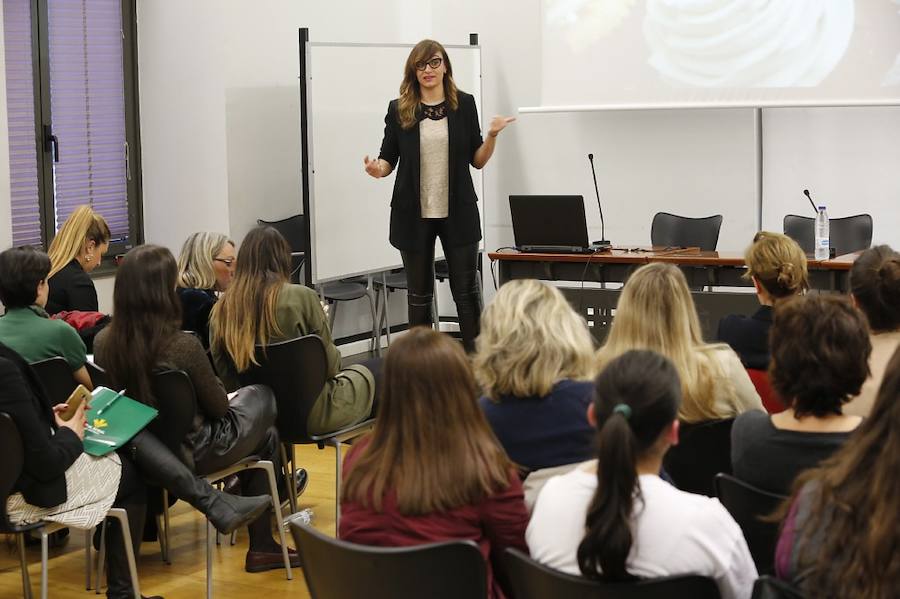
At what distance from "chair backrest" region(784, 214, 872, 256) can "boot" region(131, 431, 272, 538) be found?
3.60m

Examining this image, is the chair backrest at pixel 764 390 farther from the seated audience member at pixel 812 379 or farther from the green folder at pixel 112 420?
the green folder at pixel 112 420

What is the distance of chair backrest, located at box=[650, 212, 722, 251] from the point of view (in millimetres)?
6445

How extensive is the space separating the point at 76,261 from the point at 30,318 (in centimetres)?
93

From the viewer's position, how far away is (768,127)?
23.1ft

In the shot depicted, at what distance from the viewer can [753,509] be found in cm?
223

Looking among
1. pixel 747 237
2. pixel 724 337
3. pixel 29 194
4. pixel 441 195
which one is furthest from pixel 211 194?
pixel 724 337

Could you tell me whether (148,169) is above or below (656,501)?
above

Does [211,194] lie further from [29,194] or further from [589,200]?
[589,200]

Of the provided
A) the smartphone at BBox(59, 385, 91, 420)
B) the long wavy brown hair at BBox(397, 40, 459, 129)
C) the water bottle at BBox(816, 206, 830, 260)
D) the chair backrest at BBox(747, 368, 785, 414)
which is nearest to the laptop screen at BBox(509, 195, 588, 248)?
the long wavy brown hair at BBox(397, 40, 459, 129)

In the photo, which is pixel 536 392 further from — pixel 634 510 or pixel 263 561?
pixel 263 561

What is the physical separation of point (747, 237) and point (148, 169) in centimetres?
365

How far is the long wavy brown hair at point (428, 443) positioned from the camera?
6.89 feet

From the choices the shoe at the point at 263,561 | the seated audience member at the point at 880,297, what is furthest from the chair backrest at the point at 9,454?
the seated audience member at the point at 880,297

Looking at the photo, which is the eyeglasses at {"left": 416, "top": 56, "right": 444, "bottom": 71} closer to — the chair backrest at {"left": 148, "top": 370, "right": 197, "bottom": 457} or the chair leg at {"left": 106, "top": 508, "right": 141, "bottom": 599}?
the chair backrest at {"left": 148, "top": 370, "right": 197, "bottom": 457}
